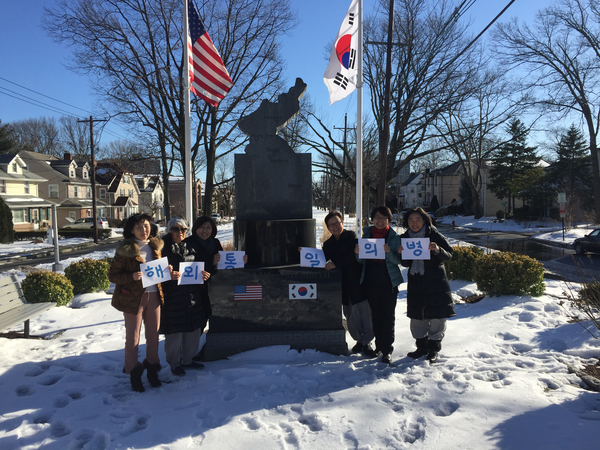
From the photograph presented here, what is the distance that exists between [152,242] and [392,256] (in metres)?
2.69

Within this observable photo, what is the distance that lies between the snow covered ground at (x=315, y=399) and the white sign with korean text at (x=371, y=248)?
1.24 meters

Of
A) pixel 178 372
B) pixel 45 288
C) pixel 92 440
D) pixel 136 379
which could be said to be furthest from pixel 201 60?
pixel 92 440

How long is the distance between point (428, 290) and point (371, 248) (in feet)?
2.68

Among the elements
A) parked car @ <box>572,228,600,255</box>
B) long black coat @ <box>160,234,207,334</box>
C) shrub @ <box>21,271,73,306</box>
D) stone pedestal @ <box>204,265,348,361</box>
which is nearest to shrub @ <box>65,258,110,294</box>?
shrub @ <box>21,271,73,306</box>

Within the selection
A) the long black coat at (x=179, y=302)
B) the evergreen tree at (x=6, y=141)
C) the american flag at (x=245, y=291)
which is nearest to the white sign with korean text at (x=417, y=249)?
the american flag at (x=245, y=291)

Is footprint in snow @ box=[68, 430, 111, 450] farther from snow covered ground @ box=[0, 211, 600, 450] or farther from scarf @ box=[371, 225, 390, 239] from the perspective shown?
scarf @ box=[371, 225, 390, 239]

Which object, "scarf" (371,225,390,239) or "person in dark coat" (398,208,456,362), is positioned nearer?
"person in dark coat" (398,208,456,362)

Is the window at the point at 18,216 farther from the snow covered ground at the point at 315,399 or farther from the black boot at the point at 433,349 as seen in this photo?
the black boot at the point at 433,349

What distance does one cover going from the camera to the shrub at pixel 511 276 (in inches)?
280

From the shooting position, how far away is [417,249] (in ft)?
14.6

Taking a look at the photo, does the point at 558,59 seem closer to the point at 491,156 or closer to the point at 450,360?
the point at 491,156

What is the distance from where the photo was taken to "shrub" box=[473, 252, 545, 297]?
7.11 meters

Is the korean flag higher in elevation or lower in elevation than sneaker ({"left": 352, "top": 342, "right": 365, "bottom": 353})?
higher

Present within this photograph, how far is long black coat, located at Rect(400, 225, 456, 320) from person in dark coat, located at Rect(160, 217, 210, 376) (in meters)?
2.40
